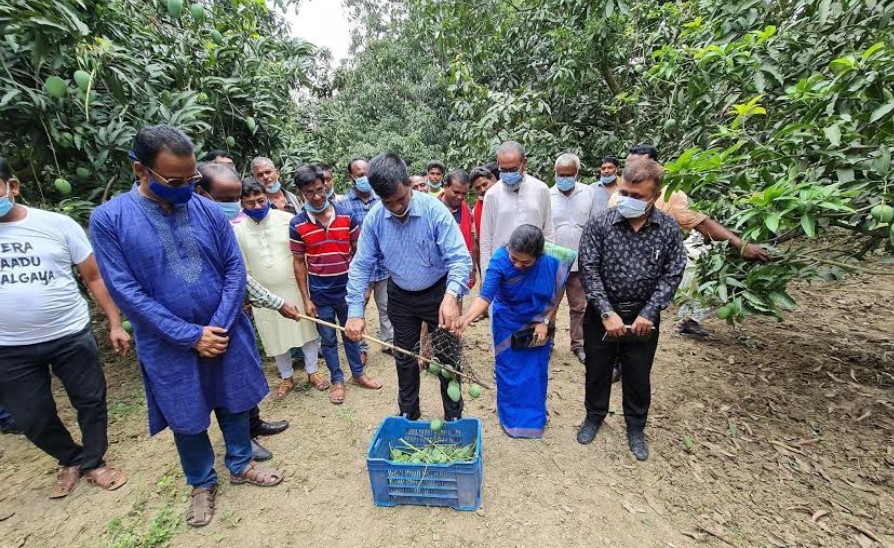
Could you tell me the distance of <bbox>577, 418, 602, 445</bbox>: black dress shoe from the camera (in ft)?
8.71

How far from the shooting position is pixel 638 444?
2531mm

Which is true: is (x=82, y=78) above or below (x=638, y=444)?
above

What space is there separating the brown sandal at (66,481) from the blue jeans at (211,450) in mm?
762

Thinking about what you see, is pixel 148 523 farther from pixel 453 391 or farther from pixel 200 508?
pixel 453 391

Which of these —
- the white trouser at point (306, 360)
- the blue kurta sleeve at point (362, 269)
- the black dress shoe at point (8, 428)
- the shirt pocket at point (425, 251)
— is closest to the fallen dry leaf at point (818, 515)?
the shirt pocket at point (425, 251)

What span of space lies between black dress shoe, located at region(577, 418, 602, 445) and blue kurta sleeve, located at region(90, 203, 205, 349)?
90.7 inches

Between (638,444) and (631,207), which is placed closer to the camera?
(631,207)

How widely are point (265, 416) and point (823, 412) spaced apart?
3892mm

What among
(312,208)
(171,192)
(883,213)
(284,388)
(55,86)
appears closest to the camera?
(883,213)

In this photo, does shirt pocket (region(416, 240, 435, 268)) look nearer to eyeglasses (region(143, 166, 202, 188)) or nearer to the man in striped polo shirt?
the man in striped polo shirt

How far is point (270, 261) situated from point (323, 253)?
1.25 feet

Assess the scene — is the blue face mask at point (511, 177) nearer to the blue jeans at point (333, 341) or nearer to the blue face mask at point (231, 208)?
the blue jeans at point (333, 341)

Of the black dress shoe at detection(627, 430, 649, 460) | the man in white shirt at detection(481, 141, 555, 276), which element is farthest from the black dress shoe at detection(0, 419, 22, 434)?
the black dress shoe at detection(627, 430, 649, 460)

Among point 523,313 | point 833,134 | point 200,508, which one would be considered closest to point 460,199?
point 523,313
